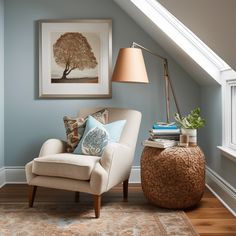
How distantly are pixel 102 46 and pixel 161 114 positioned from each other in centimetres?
100

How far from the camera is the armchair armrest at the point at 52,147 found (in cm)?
340

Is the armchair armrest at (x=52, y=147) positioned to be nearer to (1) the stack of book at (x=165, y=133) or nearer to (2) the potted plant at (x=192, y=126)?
(1) the stack of book at (x=165, y=133)

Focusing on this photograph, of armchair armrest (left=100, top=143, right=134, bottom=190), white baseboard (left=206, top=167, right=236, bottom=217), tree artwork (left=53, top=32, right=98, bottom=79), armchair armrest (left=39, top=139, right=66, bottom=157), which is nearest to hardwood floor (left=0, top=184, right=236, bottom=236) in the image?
white baseboard (left=206, top=167, right=236, bottom=217)

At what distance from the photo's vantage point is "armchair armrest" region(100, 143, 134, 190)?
120 inches

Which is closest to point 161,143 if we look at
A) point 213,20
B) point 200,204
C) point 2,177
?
point 200,204

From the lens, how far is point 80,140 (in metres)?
3.57

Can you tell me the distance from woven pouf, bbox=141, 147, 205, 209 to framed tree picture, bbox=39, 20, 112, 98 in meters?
1.36

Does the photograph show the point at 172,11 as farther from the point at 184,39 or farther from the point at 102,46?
the point at 102,46

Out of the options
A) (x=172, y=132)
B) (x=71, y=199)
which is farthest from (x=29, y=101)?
(x=172, y=132)

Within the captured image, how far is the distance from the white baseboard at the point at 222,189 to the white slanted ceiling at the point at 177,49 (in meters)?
0.92

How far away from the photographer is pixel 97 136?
11.0 ft

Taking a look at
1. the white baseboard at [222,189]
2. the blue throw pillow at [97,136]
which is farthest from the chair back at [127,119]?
the white baseboard at [222,189]

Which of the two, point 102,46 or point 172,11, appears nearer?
point 172,11

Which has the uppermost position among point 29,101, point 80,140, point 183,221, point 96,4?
point 96,4
